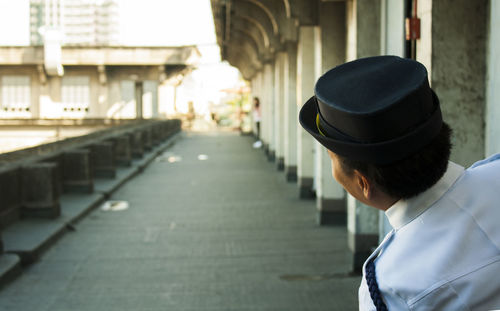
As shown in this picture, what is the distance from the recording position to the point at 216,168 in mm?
16969

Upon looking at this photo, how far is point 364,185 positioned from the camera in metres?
1.48

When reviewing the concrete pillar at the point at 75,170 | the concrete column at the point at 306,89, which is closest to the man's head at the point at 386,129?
the concrete column at the point at 306,89

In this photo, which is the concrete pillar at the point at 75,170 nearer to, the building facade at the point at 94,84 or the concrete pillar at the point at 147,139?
the concrete pillar at the point at 147,139

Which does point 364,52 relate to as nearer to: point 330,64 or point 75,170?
point 330,64

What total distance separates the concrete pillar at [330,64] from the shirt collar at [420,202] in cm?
685

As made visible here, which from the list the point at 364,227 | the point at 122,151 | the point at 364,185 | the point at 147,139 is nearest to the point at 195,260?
the point at 364,227

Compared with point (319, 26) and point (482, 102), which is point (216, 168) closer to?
point (319, 26)

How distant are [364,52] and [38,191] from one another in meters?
4.51

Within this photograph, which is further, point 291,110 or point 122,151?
point 122,151

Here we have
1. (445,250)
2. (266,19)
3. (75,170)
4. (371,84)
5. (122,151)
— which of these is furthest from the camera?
(122,151)

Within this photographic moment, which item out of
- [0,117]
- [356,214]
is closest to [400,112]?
[356,214]

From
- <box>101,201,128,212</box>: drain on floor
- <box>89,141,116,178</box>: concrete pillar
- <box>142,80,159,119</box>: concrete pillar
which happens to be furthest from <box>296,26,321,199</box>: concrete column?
<box>142,80,159,119</box>: concrete pillar

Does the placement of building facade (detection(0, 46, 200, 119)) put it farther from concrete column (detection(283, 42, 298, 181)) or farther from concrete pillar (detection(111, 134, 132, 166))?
→ concrete column (detection(283, 42, 298, 181))

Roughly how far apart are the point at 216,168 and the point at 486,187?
614 inches
